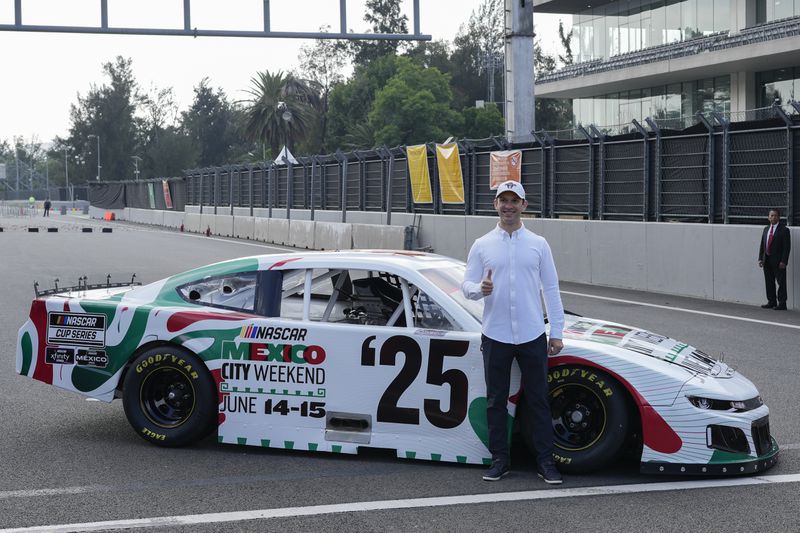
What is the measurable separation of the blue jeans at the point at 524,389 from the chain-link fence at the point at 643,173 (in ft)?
38.1

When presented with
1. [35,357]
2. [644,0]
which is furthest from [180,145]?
[35,357]

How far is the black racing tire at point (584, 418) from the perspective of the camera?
6.22 meters

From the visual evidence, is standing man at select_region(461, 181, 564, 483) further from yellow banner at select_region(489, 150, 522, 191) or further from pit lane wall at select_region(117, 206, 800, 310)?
yellow banner at select_region(489, 150, 522, 191)

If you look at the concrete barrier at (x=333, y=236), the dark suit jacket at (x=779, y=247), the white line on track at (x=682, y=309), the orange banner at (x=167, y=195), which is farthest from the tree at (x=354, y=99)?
the dark suit jacket at (x=779, y=247)

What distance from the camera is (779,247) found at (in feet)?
51.1

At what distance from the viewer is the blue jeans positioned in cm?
620

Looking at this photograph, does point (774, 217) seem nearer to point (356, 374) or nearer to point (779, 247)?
point (779, 247)

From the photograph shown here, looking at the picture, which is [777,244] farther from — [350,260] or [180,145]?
[180,145]

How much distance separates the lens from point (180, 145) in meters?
146

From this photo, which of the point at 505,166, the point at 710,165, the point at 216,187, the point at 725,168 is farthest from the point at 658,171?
the point at 216,187

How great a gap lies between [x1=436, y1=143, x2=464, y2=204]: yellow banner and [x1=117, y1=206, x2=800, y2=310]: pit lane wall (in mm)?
659

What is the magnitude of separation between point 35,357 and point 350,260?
2.37 metres

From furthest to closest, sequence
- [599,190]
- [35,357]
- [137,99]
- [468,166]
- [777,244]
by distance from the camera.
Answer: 1. [137,99]
2. [468,166]
3. [599,190]
4. [777,244]
5. [35,357]

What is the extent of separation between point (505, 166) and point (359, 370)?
18.1m
